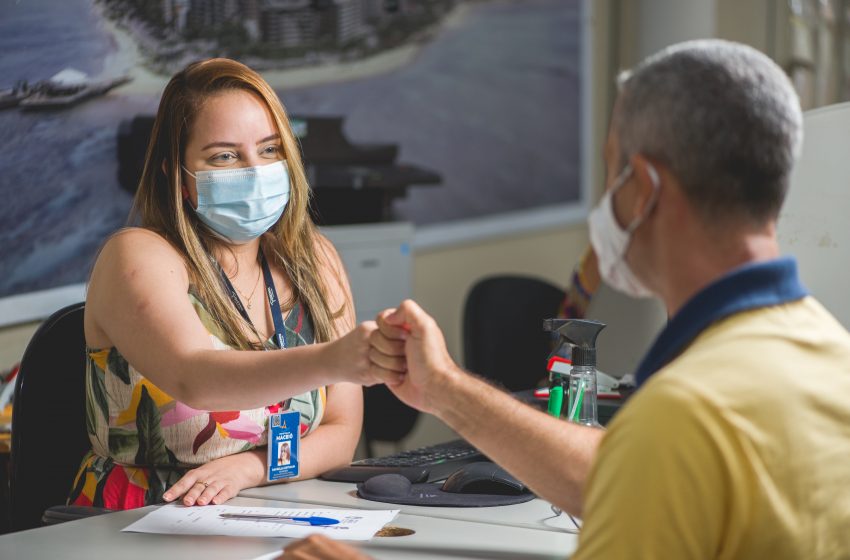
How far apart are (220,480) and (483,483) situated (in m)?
0.47

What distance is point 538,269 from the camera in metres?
5.56

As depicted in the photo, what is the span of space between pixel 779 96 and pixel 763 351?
10.7 inches

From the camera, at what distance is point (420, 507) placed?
1799mm

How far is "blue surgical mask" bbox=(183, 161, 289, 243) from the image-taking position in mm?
2105

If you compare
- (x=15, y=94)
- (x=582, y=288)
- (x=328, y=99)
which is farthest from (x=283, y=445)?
(x=328, y=99)

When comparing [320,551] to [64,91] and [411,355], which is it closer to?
[411,355]

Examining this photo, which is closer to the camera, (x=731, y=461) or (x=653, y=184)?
(x=731, y=461)

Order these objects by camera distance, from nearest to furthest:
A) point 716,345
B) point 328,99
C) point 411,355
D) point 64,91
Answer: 1. point 716,345
2. point 411,355
3. point 64,91
4. point 328,99

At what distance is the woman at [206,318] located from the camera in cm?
188

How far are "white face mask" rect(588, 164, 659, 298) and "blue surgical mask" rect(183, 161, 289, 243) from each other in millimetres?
953

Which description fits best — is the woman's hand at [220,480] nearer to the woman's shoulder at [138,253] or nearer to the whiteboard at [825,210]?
the woman's shoulder at [138,253]

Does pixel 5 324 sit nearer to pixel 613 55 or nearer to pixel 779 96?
pixel 779 96

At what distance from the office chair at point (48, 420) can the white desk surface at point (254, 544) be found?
1.55ft

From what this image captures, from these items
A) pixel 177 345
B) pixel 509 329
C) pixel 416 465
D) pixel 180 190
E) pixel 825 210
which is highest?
pixel 180 190
